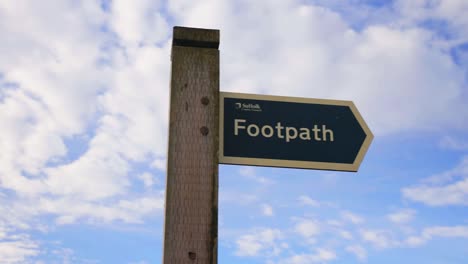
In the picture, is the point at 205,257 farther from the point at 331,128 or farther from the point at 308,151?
the point at 331,128

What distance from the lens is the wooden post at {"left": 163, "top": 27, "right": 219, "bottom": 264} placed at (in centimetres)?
221

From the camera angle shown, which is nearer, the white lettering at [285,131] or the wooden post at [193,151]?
the wooden post at [193,151]

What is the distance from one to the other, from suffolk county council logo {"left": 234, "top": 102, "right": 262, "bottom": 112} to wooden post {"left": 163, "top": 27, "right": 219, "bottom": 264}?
16 centimetres

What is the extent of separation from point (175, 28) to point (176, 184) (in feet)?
2.62

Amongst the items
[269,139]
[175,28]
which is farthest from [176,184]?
[175,28]

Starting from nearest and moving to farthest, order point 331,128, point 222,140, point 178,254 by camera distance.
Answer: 1. point 178,254
2. point 222,140
3. point 331,128

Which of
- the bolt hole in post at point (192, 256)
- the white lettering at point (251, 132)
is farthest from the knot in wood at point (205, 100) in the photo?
the bolt hole in post at point (192, 256)

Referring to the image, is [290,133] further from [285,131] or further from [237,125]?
[237,125]

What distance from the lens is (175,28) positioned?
2.56m

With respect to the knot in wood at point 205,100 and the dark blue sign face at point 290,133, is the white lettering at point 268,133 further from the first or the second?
the knot in wood at point 205,100

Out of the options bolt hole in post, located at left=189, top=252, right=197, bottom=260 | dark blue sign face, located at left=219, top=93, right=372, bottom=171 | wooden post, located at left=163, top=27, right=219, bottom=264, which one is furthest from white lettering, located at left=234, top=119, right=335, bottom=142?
bolt hole in post, located at left=189, top=252, right=197, bottom=260

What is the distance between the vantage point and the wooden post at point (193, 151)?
7.25ft

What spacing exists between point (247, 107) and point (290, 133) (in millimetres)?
255

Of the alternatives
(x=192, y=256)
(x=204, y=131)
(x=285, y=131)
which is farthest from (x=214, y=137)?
(x=192, y=256)
